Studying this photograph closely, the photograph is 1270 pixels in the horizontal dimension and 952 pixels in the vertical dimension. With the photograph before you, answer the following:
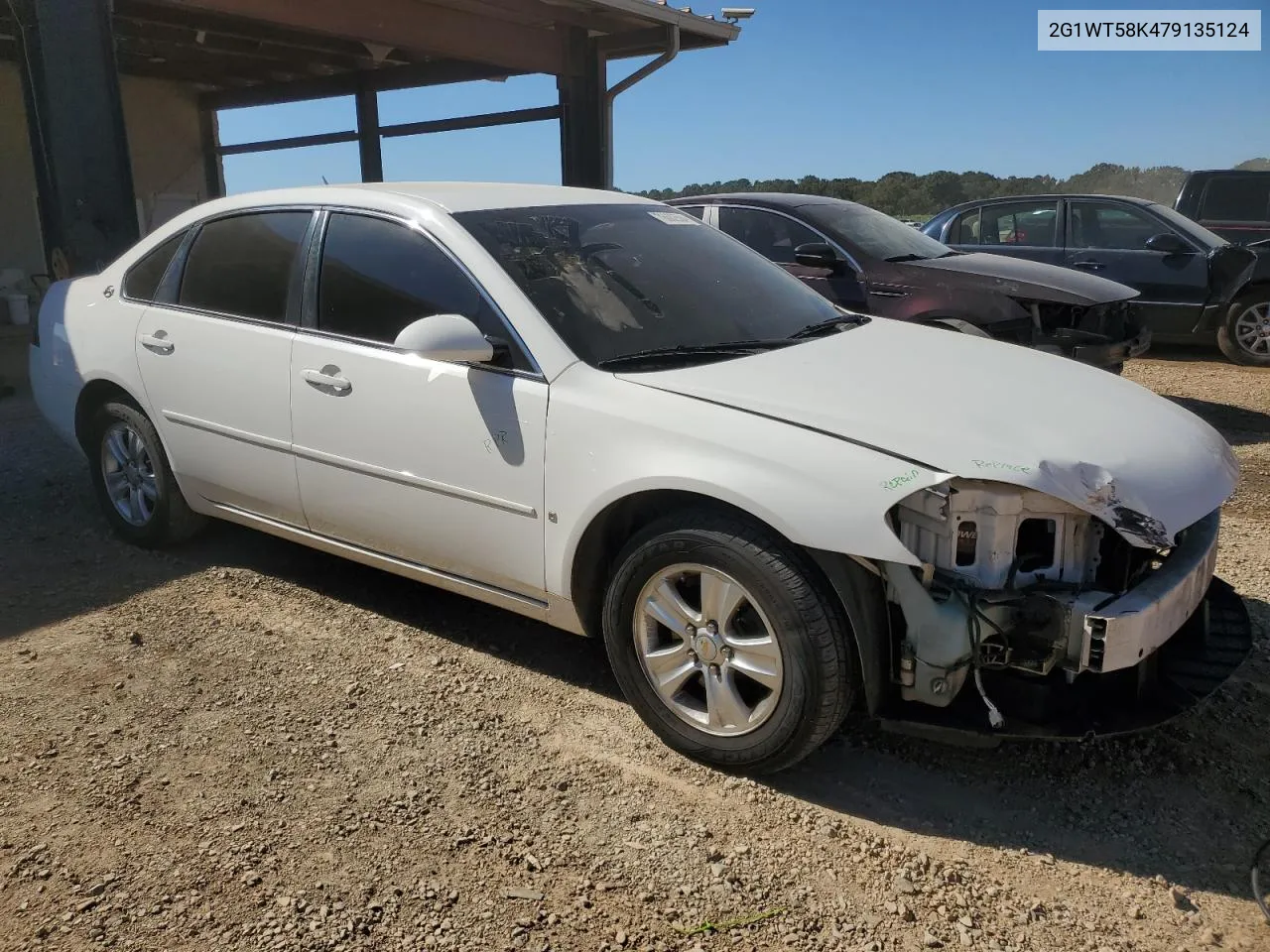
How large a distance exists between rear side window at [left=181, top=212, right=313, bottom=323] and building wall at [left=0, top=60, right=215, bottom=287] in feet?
34.5

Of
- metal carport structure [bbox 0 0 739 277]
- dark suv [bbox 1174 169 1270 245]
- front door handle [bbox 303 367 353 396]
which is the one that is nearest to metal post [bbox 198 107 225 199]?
metal carport structure [bbox 0 0 739 277]

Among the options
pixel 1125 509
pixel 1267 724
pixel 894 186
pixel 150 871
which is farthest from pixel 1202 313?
pixel 894 186

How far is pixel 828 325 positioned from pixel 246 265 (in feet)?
7.74

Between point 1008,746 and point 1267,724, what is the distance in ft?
2.73

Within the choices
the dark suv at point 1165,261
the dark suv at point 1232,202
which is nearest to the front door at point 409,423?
the dark suv at point 1165,261

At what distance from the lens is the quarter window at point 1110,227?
384 inches

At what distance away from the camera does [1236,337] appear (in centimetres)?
977

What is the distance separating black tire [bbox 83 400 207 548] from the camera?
182 inches

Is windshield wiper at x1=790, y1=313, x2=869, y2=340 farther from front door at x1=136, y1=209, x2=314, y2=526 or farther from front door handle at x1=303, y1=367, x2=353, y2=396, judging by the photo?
front door at x1=136, y1=209, x2=314, y2=526

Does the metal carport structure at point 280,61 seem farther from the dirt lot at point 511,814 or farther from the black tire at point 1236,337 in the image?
the black tire at point 1236,337

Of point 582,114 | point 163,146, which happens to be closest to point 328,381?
point 582,114

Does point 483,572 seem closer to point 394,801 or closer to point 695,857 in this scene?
point 394,801

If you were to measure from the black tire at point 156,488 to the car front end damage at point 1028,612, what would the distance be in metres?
3.37

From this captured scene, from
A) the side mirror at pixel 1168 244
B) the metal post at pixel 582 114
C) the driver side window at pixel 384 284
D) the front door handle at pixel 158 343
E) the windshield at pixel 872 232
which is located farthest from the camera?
the metal post at pixel 582 114
